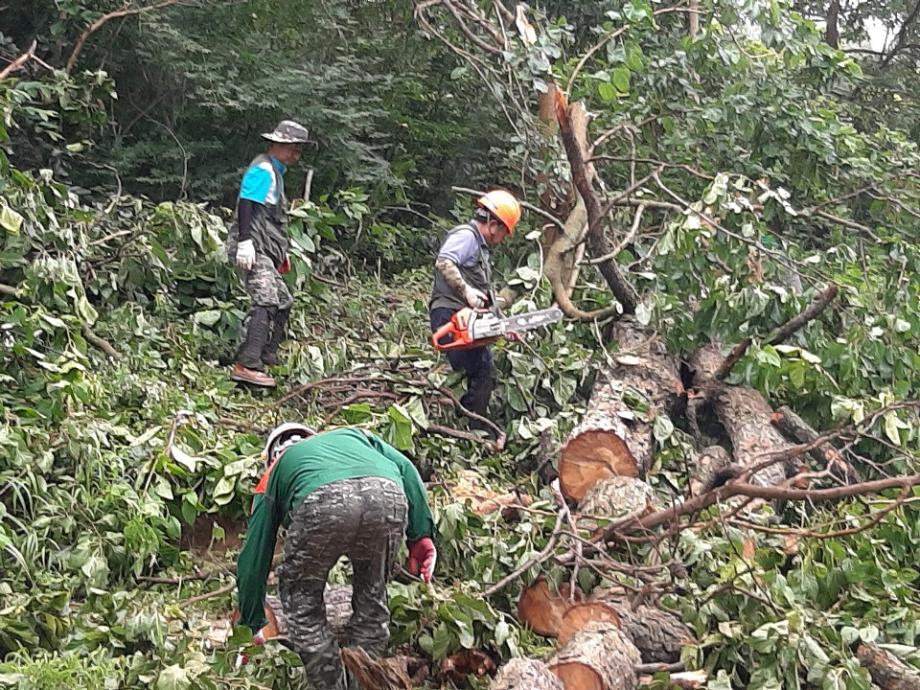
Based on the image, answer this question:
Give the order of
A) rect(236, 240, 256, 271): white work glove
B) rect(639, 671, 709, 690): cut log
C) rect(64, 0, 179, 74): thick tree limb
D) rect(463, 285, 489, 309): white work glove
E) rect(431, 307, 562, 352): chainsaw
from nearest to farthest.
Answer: rect(639, 671, 709, 690): cut log < rect(431, 307, 562, 352): chainsaw < rect(463, 285, 489, 309): white work glove < rect(236, 240, 256, 271): white work glove < rect(64, 0, 179, 74): thick tree limb

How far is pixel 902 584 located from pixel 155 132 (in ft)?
24.3

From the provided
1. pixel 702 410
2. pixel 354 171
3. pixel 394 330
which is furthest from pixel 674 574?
pixel 354 171

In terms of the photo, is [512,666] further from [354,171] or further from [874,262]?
[354,171]

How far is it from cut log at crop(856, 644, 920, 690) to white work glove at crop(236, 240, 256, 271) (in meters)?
3.97

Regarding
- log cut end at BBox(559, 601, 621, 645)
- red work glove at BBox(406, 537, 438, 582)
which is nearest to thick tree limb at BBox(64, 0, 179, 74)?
red work glove at BBox(406, 537, 438, 582)

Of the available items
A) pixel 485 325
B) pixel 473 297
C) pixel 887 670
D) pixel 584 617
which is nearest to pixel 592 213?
pixel 473 297

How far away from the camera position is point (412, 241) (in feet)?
31.7

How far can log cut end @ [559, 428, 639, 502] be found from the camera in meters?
4.91

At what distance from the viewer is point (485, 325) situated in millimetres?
5586

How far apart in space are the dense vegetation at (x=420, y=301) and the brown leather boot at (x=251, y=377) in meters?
0.14

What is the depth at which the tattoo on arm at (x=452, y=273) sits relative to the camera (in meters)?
5.75

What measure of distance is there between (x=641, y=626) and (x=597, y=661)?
469 mm

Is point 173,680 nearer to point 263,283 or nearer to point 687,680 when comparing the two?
point 687,680

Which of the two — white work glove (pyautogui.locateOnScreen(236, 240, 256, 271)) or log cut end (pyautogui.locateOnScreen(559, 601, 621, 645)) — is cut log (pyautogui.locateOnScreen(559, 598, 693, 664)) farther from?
white work glove (pyautogui.locateOnScreen(236, 240, 256, 271))
